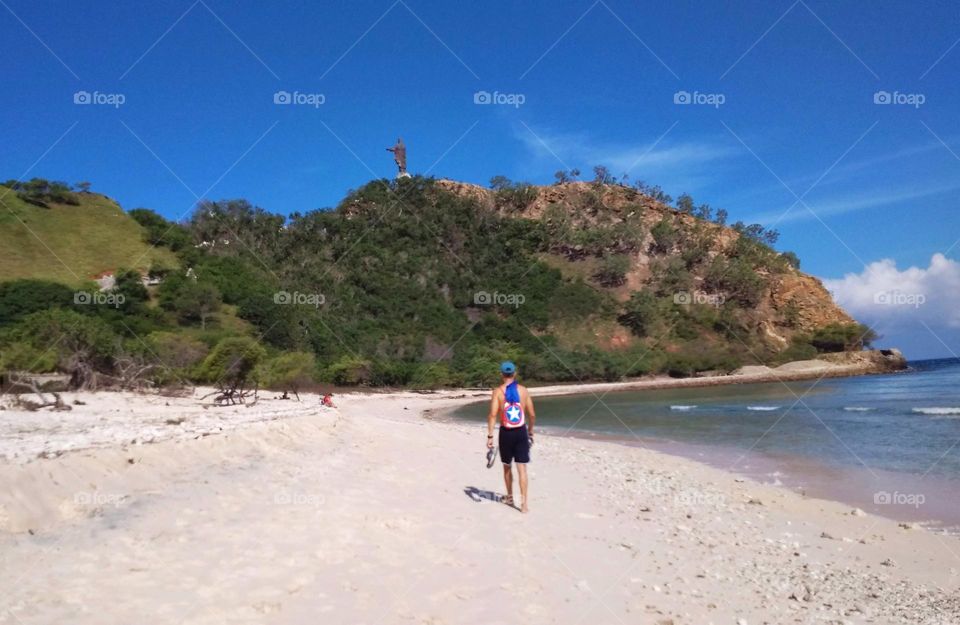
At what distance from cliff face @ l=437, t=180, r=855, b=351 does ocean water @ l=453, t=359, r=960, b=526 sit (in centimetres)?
5208

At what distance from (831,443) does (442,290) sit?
69.7 meters

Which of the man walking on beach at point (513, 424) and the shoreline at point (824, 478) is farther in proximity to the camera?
the shoreline at point (824, 478)

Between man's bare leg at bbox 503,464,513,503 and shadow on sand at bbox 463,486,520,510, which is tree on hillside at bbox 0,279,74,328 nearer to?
shadow on sand at bbox 463,486,520,510

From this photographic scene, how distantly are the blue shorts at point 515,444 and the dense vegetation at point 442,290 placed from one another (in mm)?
27607

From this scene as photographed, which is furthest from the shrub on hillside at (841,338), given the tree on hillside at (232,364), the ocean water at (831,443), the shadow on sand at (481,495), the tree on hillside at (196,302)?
the shadow on sand at (481,495)

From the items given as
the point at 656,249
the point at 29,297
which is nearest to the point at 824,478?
the point at 29,297

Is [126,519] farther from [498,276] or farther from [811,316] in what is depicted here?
[811,316]

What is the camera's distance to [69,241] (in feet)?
211

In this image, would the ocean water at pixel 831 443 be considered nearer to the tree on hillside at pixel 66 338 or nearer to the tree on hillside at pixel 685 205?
the tree on hillside at pixel 66 338

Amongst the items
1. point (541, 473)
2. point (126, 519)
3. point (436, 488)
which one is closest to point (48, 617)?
point (126, 519)

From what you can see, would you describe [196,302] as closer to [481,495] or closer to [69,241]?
[69,241]

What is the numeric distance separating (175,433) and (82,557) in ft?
15.5

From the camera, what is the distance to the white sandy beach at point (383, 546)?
14.6ft

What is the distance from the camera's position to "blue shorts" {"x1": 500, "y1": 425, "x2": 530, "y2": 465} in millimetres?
8102
